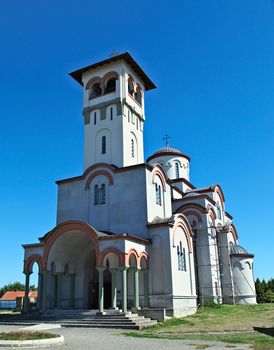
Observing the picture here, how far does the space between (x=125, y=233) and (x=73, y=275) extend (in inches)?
180

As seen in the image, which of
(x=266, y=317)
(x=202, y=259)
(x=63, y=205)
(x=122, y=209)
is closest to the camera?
(x=266, y=317)

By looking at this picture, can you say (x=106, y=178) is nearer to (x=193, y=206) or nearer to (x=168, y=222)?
(x=168, y=222)

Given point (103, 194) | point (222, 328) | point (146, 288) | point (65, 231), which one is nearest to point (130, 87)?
point (103, 194)

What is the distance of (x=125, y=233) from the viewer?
22.4 metres

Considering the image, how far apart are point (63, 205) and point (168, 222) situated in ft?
25.7

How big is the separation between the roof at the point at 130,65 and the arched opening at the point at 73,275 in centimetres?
1320

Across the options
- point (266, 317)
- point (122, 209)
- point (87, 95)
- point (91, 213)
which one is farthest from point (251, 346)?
point (87, 95)

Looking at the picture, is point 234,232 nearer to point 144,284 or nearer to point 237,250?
point 237,250

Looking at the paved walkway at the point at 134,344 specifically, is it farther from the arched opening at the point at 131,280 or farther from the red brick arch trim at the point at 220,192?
the red brick arch trim at the point at 220,192

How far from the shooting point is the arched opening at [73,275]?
2272 centimetres

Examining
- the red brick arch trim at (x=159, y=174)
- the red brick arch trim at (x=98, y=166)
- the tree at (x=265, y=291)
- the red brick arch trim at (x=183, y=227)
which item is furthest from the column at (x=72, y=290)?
the tree at (x=265, y=291)

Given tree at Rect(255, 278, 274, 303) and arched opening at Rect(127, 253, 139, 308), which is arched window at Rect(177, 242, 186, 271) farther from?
tree at Rect(255, 278, 274, 303)

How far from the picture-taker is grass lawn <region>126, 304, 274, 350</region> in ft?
39.8

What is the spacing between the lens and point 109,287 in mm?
23531
